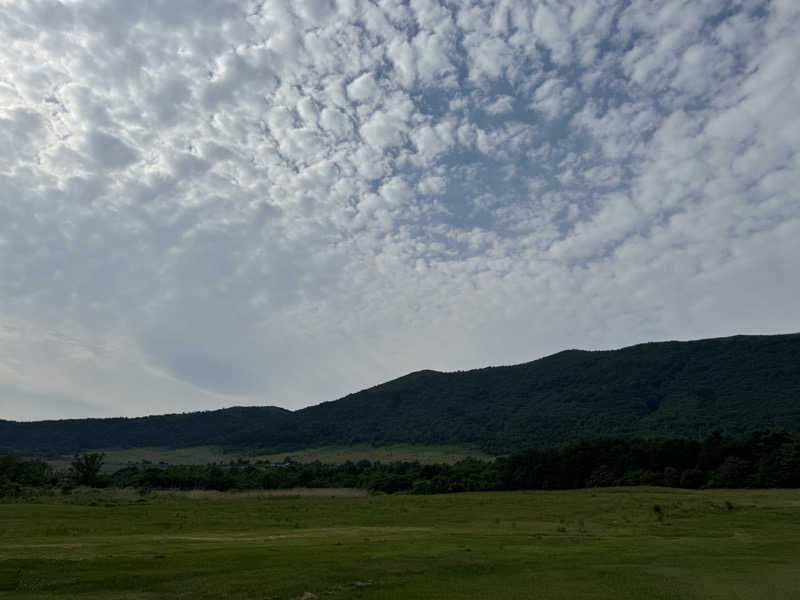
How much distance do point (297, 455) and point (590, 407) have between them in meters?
76.0

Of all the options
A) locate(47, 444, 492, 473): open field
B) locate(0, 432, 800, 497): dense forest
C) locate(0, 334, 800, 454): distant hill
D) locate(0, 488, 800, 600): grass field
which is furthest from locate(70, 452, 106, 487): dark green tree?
locate(0, 334, 800, 454): distant hill

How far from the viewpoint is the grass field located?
17.2 meters

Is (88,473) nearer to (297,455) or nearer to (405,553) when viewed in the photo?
(405,553)

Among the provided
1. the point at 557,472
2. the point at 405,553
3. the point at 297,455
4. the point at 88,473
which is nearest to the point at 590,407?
the point at 297,455

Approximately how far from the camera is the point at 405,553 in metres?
23.0

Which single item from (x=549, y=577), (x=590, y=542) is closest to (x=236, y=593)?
(x=549, y=577)

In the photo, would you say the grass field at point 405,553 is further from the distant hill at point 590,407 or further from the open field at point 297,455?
the distant hill at point 590,407

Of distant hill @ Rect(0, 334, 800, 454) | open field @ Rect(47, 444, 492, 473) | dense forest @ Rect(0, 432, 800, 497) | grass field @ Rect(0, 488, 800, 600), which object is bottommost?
grass field @ Rect(0, 488, 800, 600)

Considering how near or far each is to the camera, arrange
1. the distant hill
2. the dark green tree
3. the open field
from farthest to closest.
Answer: the distant hill < the open field < the dark green tree

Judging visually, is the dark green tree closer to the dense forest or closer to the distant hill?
the dense forest

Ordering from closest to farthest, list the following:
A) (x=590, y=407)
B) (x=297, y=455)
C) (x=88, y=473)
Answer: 1. (x=88, y=473)
2. (x=297, y=455)
3. (x=590, y=407)

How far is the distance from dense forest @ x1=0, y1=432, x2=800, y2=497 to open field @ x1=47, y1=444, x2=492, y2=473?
3813cm

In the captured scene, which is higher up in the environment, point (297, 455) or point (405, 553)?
point (297, 455)

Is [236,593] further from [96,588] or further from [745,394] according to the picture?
[745,394]
